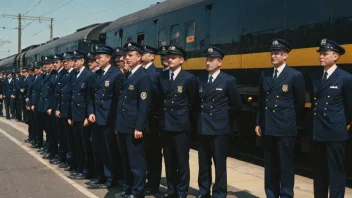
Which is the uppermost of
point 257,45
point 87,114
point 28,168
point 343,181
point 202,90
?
point 257,45

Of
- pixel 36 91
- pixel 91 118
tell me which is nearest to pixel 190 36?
pixel 36 91

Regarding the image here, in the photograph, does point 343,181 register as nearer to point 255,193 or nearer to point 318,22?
point 255,193

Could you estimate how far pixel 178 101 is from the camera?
16.2ft

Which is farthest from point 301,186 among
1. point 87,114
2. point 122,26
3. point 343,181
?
point 122,26

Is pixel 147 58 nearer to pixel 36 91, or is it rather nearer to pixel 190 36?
pixel 190 36

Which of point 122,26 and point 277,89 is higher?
point 122,26

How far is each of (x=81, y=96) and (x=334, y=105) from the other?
3787 millimetres

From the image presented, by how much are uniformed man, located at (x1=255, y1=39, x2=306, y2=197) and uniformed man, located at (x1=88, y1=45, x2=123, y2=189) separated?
2060mm

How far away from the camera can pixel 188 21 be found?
9266mm

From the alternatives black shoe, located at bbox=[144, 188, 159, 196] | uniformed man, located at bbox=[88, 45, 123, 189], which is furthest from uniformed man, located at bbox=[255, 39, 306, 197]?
uniformed man, located at bbox=[88, 45, 123, 189]

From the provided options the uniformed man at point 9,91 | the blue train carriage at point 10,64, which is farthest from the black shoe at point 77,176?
the blue train carriage at point 10,64

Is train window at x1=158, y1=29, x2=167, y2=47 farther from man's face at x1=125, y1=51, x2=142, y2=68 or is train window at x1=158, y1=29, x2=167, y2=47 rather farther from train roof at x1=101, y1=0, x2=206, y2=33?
man's face at x1=125, y1=51, x2=142, y2=68

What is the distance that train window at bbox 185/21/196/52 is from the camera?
9.09 metres

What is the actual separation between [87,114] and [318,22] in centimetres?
365
